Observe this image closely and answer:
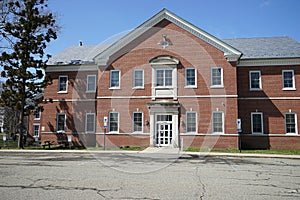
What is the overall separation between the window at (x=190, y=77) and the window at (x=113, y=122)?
273 inches

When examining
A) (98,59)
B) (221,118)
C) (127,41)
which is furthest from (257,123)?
(98,59)

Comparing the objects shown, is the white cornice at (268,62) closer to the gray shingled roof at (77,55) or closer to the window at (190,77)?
the window at (190,77)

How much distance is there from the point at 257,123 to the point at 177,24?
11.4m

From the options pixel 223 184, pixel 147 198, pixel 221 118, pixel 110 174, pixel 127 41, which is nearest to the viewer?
pixel 147 198

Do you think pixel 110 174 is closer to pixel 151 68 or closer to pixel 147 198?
pixel 147 198

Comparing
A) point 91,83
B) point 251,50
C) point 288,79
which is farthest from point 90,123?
point 288,79

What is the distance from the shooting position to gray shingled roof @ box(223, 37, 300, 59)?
2378cm

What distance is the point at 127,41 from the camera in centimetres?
2409

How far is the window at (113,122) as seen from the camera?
77.6 ft

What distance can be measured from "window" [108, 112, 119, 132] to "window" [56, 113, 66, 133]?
18.0 ft

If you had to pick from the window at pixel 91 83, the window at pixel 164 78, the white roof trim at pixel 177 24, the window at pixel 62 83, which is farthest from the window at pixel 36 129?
the window at pixel 164 78

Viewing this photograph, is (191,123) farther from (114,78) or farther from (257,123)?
(114,78)

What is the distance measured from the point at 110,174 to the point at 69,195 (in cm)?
320

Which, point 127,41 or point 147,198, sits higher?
point 127,41
